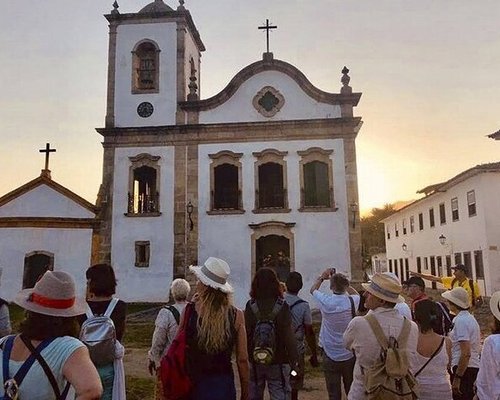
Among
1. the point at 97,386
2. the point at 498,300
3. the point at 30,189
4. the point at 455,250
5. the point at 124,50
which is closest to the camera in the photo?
the point at 97,386

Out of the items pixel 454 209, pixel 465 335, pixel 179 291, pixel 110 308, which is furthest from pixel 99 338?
pixel 454 209

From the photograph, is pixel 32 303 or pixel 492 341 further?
pixel 492 341

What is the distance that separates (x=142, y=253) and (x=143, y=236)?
0.71 meters

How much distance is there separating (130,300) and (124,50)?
36.2ft

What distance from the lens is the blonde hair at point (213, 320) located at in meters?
3.48

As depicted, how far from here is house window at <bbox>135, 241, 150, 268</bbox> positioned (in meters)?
19.1

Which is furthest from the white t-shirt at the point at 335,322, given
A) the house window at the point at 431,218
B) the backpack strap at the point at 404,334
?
the house window at the point at 431,218

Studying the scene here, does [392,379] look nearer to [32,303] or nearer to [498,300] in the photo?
[498,300]

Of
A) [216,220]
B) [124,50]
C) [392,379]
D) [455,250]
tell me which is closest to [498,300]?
[392,379]

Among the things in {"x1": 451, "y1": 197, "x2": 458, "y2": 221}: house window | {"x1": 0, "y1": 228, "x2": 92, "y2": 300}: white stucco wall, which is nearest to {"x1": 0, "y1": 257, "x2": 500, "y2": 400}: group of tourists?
{"x1": 0, "y1": 228, "x2": 92, "y2": 300}: white stucco wall

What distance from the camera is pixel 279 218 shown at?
1875 cm

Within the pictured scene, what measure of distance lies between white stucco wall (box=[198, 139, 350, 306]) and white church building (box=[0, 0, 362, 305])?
0.04 meters

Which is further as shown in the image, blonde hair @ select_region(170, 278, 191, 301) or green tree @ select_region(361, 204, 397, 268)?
green tree @ select_region(361, 204, 397, 268)

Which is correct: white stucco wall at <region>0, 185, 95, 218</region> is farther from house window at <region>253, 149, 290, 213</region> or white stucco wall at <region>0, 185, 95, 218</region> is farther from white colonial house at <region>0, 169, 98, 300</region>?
house window at <region>253, 149, 290, 213</region>
